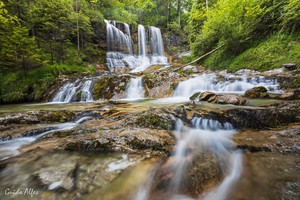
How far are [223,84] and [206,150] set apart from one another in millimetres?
5858

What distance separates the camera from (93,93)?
8.34 m

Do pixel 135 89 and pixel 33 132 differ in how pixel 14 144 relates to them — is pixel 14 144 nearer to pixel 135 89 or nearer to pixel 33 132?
pixel 33 132

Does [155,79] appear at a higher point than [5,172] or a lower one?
higher

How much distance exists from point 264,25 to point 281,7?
154cm

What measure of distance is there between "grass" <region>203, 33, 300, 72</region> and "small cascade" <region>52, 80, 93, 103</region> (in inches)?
354

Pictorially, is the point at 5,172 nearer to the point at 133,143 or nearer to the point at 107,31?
the point at 133,143

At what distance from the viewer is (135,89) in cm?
844

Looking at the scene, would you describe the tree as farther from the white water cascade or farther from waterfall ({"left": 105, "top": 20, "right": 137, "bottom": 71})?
waterfall ({"left": 105, "top": 20, "right": 137, "bottom": 71})

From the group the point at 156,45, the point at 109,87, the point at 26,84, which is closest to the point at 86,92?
the point at 109,87

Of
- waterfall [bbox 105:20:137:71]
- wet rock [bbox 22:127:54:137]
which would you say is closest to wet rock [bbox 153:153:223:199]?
wet rock [bbox 22:127:54:137]

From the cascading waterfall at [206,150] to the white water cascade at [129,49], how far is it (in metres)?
13.3

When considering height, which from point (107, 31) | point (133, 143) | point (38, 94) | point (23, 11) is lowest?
point (133, 143)

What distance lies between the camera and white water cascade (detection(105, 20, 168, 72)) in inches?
664

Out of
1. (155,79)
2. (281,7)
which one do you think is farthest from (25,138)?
(281,7)
